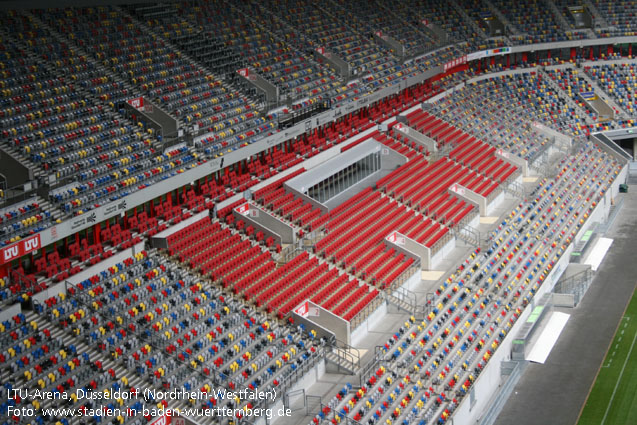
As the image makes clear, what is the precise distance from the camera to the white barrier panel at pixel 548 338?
36.0 metres

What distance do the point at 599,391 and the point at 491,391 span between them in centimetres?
379

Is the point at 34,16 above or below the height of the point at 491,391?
above

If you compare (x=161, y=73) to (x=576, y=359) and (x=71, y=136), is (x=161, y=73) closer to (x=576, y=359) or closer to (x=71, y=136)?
(x=71, y=136)

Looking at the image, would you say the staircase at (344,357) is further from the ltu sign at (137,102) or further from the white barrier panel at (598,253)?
the white barrier panel at (598,253)

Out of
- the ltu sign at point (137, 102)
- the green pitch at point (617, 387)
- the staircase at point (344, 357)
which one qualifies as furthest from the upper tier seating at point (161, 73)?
the green pitch at point (617, 387)

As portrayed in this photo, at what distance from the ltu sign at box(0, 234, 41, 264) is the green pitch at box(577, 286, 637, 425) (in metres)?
18.4

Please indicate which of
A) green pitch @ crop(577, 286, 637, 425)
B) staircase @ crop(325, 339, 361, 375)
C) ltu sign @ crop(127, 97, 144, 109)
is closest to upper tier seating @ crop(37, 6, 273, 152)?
ltu sign @ crop(127, 97, 144, 109)

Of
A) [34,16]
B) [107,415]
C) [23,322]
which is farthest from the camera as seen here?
[34,16]

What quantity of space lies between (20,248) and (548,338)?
20.0 metres

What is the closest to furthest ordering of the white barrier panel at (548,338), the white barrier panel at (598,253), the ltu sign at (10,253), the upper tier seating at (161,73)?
the ltu sign at (10,253), the white barrier panel at (548,338), the upper tier seating at (161,73), the white barrier panel at (598,253)

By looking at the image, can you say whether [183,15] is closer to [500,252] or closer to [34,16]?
[34,16]

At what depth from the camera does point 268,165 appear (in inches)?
1656

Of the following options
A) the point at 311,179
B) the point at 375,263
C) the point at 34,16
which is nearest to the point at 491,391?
the point at 375,263

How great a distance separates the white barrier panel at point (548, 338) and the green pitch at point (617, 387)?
6.53 ft
